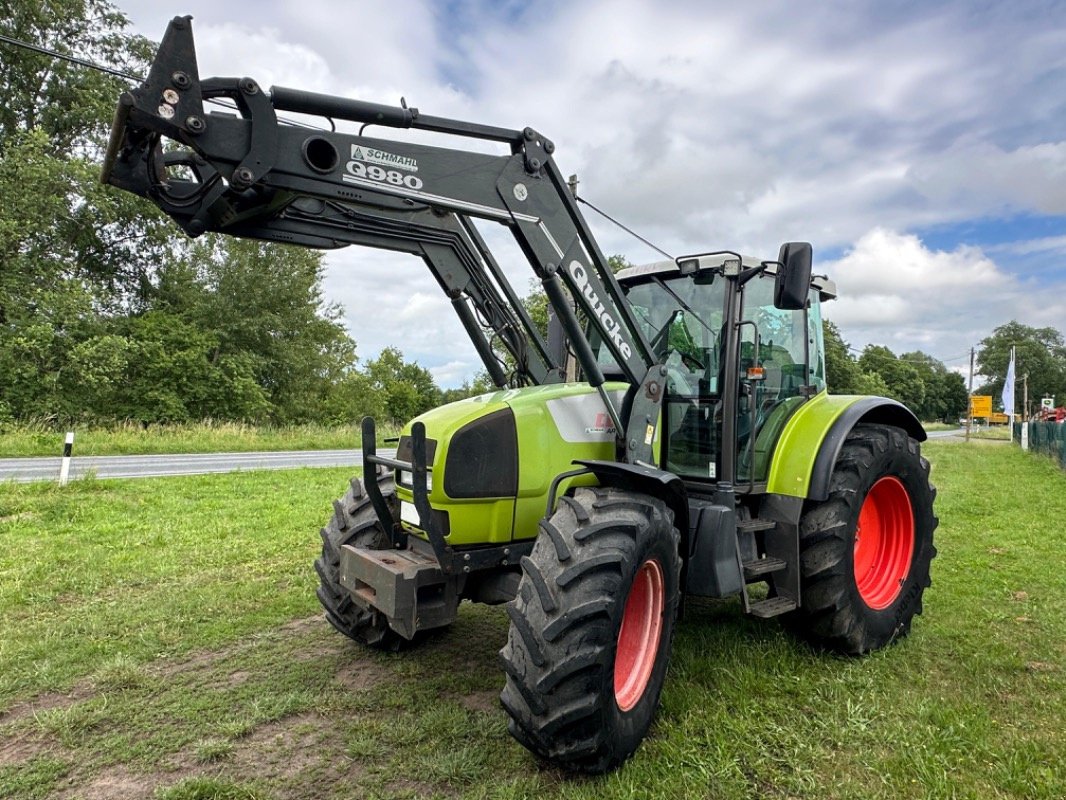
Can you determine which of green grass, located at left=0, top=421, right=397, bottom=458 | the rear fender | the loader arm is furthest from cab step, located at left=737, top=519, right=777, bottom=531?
green grass, located at left=0, top=421, right=397, bottom=458

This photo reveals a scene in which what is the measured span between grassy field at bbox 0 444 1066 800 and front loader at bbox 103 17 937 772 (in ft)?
0.90

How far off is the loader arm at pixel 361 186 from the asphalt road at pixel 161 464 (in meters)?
5.86

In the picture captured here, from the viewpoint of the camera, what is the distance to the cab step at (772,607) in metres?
3.62

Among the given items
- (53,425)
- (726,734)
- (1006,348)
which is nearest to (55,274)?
(53,425)

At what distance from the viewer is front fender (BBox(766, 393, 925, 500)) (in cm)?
391

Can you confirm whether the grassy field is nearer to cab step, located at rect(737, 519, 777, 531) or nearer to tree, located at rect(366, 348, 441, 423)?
cab step, located at rect(737, 519, 777, 531)

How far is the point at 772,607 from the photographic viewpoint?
373 centimetres

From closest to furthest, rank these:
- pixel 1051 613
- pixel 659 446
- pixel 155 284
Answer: pixel 659 446, pixel 1051 613, pixel 155 284

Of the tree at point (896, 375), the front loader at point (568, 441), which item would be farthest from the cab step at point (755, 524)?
the tree at point (896, 375)

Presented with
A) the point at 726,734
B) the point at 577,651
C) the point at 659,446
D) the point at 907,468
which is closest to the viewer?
the point at 577,651

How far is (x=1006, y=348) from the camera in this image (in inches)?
3543

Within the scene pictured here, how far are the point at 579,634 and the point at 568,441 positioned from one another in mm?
1088

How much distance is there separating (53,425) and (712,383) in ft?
64.6

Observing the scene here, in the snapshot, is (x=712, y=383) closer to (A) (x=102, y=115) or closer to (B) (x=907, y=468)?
(B) (x=907, y=468)
